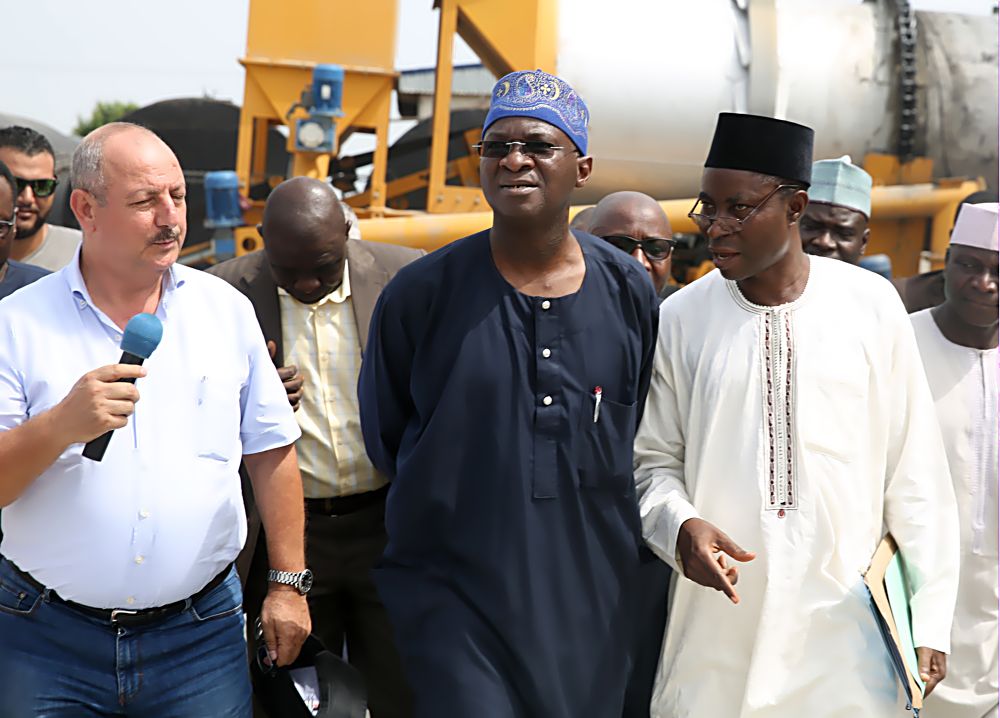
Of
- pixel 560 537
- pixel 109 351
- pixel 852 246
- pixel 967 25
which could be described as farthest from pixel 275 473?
pixel 967 25

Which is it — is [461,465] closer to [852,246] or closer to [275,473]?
[275,473]

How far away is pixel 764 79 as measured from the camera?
8.78m

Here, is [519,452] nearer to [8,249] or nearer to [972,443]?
[972,443]

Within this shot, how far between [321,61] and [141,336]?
5.50 m

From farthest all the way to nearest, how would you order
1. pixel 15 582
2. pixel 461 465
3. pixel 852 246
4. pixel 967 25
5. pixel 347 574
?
pixel 967 25 → pixel 852 246 → pixel 347 574 → pixel 461 465 → pixel 15 582

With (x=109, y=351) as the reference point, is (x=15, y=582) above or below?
below

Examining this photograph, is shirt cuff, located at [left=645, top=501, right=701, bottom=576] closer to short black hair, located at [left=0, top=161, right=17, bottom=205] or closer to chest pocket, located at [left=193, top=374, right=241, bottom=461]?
chest pocket, located at [left=193, top=374, right=241, bottom=461]

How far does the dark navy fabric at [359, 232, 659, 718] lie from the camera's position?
324 cm

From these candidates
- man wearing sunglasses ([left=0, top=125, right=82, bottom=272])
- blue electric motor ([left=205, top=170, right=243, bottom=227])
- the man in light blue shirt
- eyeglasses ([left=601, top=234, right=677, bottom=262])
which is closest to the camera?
the man in light blue shirt

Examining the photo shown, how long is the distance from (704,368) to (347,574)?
1524mm

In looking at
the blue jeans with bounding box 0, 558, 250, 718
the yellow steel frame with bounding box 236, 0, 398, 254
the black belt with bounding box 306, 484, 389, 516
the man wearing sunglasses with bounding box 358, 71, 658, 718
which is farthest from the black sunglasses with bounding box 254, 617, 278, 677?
the yellow steel frame with bounding box 236, 0, 398, 254

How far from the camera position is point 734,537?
3.36 metres

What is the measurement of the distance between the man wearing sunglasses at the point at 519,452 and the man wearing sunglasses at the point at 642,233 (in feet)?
4.57

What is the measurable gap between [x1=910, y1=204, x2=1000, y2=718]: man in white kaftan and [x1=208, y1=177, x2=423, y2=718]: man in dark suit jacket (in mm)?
1920
